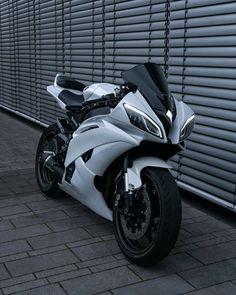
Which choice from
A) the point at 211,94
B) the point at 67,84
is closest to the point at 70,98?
the point at 67,84

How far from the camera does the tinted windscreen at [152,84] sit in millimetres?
3480

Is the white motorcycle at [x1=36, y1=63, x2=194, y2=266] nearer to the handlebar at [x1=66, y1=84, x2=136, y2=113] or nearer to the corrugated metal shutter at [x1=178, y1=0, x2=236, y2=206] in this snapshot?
the handlebar at [x1=66, y1=84, x2=136, y2=113]

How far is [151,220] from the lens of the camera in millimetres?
3541

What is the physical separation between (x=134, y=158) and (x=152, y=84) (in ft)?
1.92

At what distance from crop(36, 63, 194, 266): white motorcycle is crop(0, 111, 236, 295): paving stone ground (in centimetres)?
21

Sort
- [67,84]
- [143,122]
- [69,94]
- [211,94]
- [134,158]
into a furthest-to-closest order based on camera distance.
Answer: [67,84] < [69,94] < [211,94] < [134,158] < [143,122]

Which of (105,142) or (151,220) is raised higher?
(105,142)

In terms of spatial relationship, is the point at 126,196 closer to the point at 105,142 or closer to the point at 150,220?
the point at 150,220

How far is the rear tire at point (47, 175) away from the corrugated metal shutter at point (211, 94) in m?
1.40

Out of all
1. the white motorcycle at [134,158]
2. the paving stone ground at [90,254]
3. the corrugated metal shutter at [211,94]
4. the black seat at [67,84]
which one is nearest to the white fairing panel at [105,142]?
the white motorcycle at [134,158]

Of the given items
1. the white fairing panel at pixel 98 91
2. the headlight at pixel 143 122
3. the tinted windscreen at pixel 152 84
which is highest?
the tinted windscreen at pixel 152 84

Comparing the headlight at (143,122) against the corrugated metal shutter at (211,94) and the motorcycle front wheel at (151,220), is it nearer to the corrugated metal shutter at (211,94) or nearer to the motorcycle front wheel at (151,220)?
the motorcycle front wheel at (151,220)

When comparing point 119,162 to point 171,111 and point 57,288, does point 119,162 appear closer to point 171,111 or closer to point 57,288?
point 171,111

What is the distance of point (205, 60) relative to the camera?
4.80 metres
